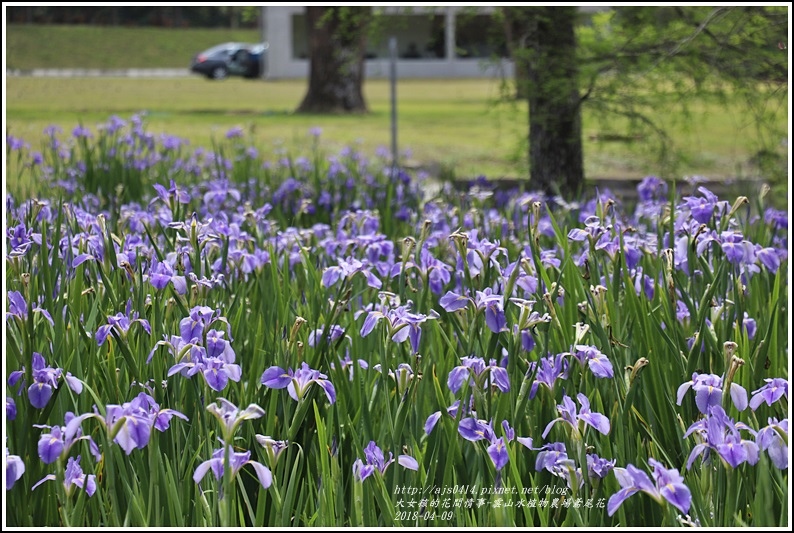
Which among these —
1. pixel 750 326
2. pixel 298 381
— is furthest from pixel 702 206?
pixel 298 381

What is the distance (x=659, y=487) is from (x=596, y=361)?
434 millimetres

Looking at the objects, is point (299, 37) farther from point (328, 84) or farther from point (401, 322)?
point (401, 322)

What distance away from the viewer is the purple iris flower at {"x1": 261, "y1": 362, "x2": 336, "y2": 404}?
1.64m

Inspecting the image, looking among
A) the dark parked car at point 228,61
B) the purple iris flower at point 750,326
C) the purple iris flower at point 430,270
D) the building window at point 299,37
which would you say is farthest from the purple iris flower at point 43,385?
the building window at point 299,37

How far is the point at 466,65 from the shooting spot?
32844mm

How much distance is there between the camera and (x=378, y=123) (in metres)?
15.9

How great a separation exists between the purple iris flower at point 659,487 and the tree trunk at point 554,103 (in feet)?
13.6

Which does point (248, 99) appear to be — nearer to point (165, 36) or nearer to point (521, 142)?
point (165, 36)

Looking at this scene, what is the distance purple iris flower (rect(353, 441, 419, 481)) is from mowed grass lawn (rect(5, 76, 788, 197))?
4.38 m

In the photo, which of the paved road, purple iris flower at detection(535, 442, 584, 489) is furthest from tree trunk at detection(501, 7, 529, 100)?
the paved road

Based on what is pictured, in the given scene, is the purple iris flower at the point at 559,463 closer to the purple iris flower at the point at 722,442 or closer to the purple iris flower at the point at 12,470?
the purple iris flower at the point at 722,442

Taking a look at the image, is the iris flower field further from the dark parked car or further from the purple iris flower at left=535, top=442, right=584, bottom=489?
the dark parked car

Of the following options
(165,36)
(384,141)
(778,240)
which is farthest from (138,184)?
(165,36)

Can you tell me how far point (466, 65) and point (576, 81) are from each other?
92.5 feet
